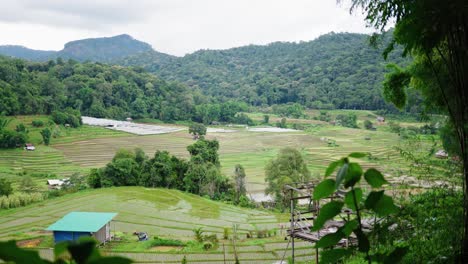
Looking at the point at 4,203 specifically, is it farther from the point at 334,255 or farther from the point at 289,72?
the point at 289,72

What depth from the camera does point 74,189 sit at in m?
25.6

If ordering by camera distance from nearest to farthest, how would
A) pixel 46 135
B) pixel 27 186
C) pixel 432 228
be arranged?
pixel 432 228 → pixel 27 186 → pixel 46 135

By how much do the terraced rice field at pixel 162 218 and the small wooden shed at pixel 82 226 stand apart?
1931 millimetres

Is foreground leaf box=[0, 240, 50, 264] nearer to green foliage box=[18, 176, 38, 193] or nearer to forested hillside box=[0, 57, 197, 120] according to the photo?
green foliage box=[18, 176, 38, 193]

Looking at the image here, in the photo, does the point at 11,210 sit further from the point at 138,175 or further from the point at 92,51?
the point at 92,51

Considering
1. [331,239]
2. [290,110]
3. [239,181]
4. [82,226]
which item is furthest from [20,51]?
[331,239]

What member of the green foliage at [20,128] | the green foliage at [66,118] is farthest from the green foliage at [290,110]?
the green foliage at [20,128]

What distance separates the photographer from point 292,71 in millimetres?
78375

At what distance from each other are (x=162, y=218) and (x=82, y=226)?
5948 millimetres

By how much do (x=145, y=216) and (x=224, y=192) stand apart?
695 cm

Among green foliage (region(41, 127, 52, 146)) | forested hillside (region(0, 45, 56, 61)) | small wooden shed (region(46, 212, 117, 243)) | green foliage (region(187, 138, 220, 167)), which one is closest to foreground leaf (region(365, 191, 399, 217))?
small wooden shed (region(46, 212, 117, 243))

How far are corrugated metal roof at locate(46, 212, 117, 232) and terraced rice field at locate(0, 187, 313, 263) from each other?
6.41ft

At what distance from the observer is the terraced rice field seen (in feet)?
50.6

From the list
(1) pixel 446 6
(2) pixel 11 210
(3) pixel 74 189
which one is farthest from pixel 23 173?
(1) pixel 446 6
